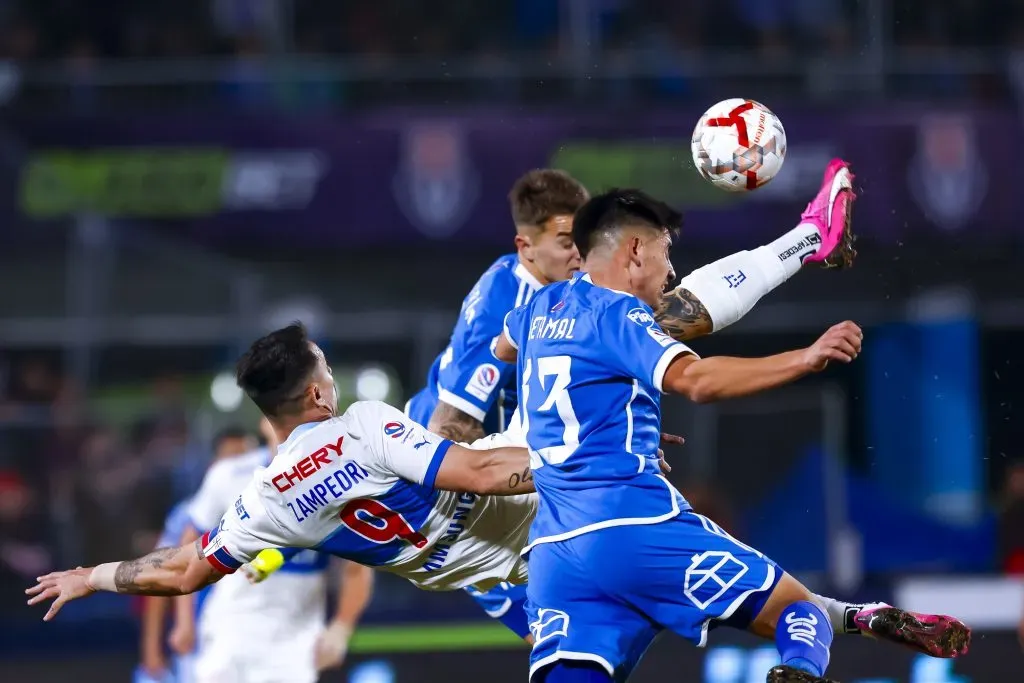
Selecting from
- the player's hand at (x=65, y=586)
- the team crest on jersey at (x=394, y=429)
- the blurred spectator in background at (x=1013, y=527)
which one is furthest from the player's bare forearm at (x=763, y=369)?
the blurred spectator in background at (x=1013, y=527)

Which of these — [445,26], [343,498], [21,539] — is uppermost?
[445,26]

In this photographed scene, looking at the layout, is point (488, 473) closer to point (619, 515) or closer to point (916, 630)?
point (619, 515)

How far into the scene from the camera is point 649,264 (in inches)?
220

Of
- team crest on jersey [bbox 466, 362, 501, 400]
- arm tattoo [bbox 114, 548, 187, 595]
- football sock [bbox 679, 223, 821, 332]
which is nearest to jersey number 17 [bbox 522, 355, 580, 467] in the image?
football sock [bbox 679, 223, 821, 332]

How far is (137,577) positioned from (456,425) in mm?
1582

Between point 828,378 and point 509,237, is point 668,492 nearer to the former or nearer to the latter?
point 509,237

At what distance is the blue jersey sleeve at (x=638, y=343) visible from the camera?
514cm

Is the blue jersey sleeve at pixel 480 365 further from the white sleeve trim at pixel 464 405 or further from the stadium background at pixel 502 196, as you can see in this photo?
the stadium background at pixel 502 196

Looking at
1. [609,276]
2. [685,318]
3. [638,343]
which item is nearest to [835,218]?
[685,318]

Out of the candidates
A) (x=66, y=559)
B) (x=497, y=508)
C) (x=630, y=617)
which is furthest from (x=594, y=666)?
(x=66, y=559)

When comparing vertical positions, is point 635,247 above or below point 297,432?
above

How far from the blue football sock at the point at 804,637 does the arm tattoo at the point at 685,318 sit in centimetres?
117

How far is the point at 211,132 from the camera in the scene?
16562mm

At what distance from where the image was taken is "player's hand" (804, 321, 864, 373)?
489 centimetres
